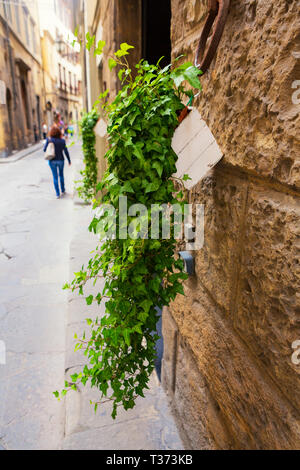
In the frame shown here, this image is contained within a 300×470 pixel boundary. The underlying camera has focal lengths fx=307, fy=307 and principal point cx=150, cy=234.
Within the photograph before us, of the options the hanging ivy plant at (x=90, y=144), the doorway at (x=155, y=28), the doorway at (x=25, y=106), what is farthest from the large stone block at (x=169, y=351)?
the doorway at (x=25, y=106)

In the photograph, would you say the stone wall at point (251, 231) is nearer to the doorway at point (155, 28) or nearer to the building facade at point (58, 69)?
the doorway at point (155, 28)

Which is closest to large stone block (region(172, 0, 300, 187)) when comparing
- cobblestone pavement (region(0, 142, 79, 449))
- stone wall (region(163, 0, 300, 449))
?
stone wall (region(163, 0, 300, 449))

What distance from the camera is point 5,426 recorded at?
1.81 m

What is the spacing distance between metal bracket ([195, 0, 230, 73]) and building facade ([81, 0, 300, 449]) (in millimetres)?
27

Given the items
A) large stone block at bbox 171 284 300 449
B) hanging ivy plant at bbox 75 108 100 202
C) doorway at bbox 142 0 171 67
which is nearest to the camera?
large stone block at bbox 171 284 300 449

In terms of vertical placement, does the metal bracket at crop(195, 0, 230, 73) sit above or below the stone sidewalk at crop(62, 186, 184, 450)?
above

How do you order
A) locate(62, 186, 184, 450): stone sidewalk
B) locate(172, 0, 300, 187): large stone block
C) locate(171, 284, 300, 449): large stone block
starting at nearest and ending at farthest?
locate(172, 0, 300, 187): large stone block → locate(171, 284, 300, 449): large stone block → locate(62, 186, 184, 450): stone sidewalk

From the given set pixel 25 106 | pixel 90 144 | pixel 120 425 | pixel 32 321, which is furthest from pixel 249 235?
pixel 25 106

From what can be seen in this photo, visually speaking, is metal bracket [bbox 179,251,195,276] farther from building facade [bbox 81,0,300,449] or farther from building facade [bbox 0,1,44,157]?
building facade [bbox 0,1,44,157]

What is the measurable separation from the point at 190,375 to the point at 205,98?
3.88ft

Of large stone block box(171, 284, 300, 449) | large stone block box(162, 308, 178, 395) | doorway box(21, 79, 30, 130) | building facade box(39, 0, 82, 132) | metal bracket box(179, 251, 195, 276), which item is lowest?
large stone block box(162, 308, 178, 395)

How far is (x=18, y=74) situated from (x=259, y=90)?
64.0 ft

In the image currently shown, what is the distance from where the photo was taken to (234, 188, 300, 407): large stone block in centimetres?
66

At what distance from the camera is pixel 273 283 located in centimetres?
74
